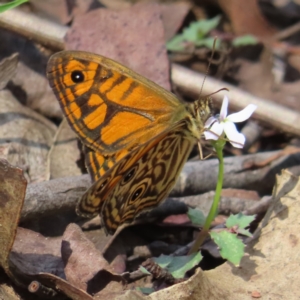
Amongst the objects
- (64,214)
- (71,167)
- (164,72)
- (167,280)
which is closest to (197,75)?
(164,72)

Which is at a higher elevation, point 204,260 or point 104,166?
point 104,166

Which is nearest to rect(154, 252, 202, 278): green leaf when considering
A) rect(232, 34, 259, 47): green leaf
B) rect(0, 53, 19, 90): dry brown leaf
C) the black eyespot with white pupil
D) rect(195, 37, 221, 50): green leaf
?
the black eyespot with white pupil

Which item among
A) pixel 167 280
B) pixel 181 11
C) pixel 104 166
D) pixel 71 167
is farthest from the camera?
pixel 181 11

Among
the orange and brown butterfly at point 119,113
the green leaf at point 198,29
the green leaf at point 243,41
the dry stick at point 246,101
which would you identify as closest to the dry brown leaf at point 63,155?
the orange and brown butterfly at point 119,113

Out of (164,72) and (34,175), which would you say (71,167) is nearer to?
(34,175)

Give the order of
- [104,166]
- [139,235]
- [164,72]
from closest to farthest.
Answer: [104,166]
[139,235]
[164,72]

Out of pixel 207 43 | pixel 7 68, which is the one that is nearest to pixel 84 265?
pixel 7 68
